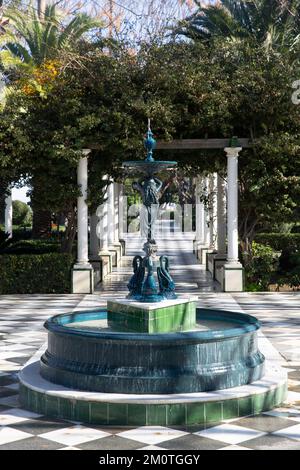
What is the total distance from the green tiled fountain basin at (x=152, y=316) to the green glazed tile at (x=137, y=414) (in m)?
1.79

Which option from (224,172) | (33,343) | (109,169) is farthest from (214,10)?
(33,343)

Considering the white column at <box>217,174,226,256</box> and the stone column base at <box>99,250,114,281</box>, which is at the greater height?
the white column at <box>217,174,226,256</box>

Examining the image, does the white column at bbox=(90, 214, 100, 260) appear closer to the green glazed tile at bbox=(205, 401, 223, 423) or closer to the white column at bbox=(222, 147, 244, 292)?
the white column at bbox=(222, 147, 244, 292)

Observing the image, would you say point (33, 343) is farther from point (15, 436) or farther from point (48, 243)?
point (48, 243)

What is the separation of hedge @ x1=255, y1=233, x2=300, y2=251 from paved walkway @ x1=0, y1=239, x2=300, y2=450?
28.9ft

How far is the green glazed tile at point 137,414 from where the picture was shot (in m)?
7.12

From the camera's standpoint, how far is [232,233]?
18.7 metres

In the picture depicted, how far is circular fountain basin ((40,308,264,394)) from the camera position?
24.6ft

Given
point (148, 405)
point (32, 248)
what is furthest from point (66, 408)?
point (32, 248)

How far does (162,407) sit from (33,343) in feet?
15.0

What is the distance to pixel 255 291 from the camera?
18.6 m

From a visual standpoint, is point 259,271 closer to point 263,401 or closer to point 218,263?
point 218,263

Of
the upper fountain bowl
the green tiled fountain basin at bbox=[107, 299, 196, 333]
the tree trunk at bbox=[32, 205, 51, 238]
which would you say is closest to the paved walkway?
the green tiled fountain basin at bbox=[107, 299, 196, 333]

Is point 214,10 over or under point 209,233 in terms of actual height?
over
